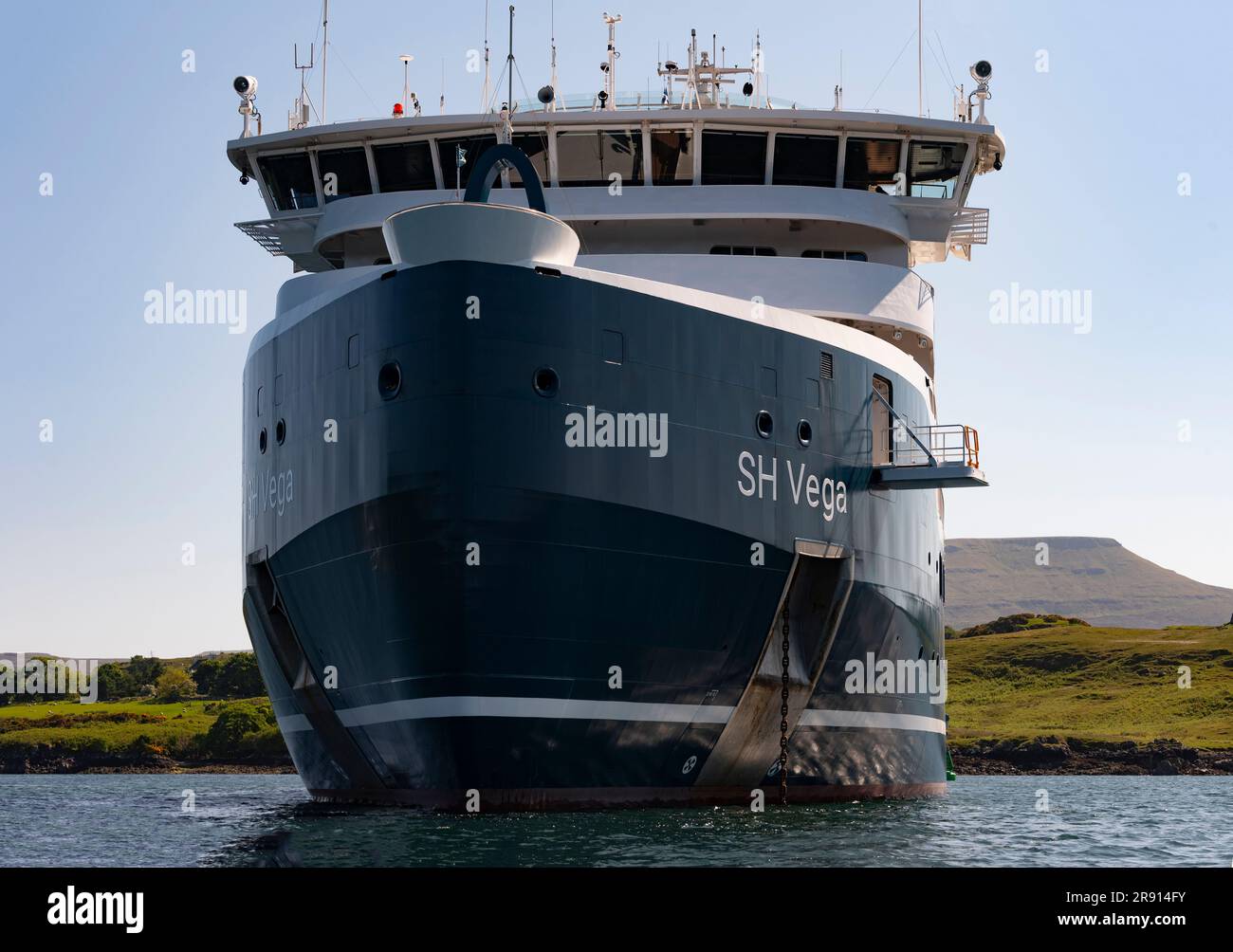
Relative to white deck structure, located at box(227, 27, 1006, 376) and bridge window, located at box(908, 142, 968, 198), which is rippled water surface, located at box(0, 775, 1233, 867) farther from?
bridge window, located at box(908, 142, 968, 198)

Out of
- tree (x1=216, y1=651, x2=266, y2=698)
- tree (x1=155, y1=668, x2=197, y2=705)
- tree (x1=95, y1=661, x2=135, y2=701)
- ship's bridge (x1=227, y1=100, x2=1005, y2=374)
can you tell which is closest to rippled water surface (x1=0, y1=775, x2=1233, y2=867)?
ship's bridge (x1=227, y1=100, x2=1005, y2=374)

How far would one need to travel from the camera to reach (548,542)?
14.2 meters

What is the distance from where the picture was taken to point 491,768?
14172mm

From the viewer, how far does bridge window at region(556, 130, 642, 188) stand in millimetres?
21516

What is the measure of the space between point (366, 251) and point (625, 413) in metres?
9.50

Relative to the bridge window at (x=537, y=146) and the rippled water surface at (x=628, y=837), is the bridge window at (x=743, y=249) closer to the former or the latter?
the bridge window at (x=537, y=146)

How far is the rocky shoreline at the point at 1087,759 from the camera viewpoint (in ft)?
213

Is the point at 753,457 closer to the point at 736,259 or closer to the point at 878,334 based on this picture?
the point at 736,259

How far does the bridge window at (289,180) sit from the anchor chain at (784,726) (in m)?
11.6

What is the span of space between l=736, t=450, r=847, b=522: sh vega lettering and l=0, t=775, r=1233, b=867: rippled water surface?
3.55 metres

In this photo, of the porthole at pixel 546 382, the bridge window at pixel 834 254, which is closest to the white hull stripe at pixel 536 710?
the porthole at pixel 546 382

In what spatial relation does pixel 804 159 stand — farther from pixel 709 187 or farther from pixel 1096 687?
pixel 1096 687

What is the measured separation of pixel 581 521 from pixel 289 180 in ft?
38.4
